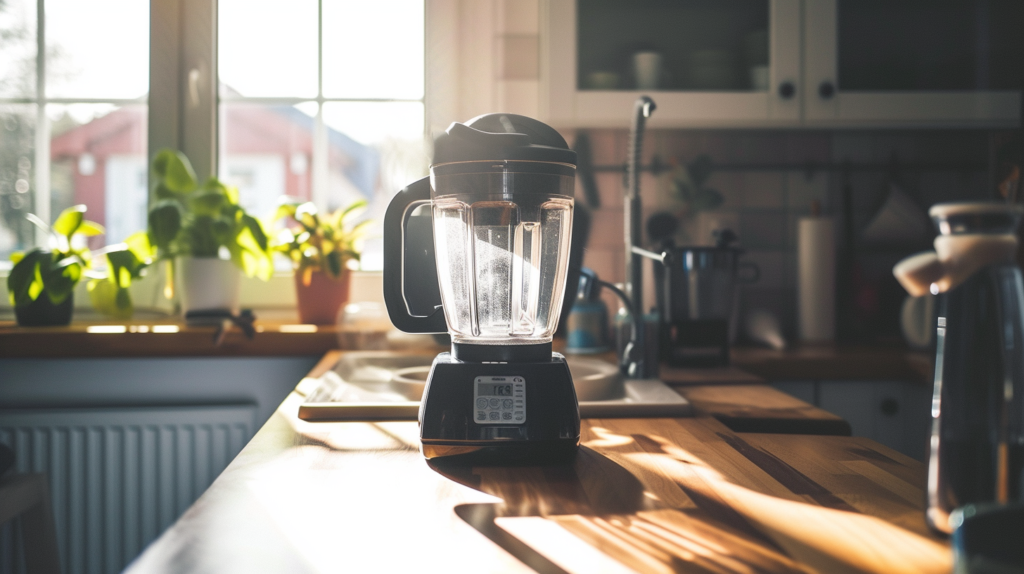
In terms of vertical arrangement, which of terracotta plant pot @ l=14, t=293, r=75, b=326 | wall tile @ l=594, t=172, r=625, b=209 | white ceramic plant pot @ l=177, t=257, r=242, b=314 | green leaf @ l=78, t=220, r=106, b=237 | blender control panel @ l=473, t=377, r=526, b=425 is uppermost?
wall tile @ l=594, t=172, r=625, b=209

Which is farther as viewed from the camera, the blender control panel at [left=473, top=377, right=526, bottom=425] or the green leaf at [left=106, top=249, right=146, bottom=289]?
the green leaf at [left=106, top=249, right=146, bottom=289]

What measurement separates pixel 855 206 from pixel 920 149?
23cm

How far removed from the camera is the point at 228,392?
Answer: 1572 mm

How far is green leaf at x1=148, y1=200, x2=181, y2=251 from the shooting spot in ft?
5.23

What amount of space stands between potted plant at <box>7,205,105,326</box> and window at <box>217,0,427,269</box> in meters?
0.41

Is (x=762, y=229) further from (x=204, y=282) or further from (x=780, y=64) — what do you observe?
(x=204, y=282)

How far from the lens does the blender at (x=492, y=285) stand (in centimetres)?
66

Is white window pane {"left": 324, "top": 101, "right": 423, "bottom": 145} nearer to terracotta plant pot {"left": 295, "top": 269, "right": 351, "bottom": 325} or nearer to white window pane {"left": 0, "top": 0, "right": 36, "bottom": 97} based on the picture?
terracotta plant pot {"left": 295, "top": 269, "right": 351, "bottom": 325}

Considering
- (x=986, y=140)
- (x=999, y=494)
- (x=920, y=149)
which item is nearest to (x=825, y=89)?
(x=920, y=149)

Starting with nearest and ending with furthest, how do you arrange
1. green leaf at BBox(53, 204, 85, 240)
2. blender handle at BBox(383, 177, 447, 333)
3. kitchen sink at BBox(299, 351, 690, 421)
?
blender handle at BBox(383, 177, 447, 333) → kitchen sink at BBox(299, 351, 690, 421) → green leaf at BBox(53, 204, 85, 240)

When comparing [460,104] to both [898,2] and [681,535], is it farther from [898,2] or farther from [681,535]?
[681,535]

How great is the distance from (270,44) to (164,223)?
2.03 ft

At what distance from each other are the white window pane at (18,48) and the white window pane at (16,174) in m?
0.05

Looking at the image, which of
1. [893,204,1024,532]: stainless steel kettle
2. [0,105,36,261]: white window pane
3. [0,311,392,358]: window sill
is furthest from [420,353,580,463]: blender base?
[0,105,36,261]: white window pane
